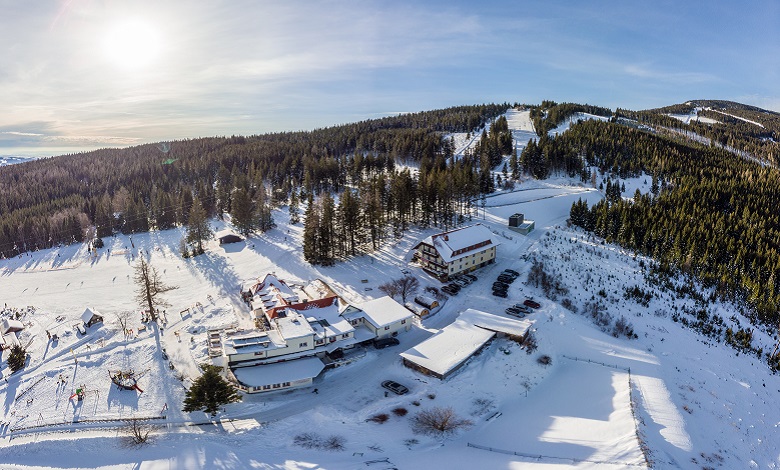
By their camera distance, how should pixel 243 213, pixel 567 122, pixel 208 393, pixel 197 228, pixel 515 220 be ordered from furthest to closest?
pixel 567 122 → pixel 243 213 → pixel 197 228 → pixel 515 220 → pixel 208 393

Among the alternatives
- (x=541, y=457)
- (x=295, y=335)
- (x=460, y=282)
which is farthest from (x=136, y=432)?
(x=460, y=282)

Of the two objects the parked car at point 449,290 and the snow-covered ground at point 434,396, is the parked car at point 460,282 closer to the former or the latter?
the parked car at point 449,290

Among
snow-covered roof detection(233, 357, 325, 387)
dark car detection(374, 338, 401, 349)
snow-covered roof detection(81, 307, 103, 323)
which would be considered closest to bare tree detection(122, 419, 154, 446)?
snow-covered roof detection(233, 357, 325, 387)

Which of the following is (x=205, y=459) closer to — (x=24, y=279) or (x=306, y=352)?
(x=306, y=352)

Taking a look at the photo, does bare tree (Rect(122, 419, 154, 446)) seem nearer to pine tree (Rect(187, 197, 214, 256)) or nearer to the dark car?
the dark car

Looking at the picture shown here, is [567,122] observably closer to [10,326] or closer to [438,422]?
[438,422]

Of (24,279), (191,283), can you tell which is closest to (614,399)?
(191,283)

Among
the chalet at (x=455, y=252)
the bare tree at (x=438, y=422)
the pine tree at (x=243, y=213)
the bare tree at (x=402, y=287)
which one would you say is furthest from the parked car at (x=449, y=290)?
the pine tree at (x=243, y=213)
